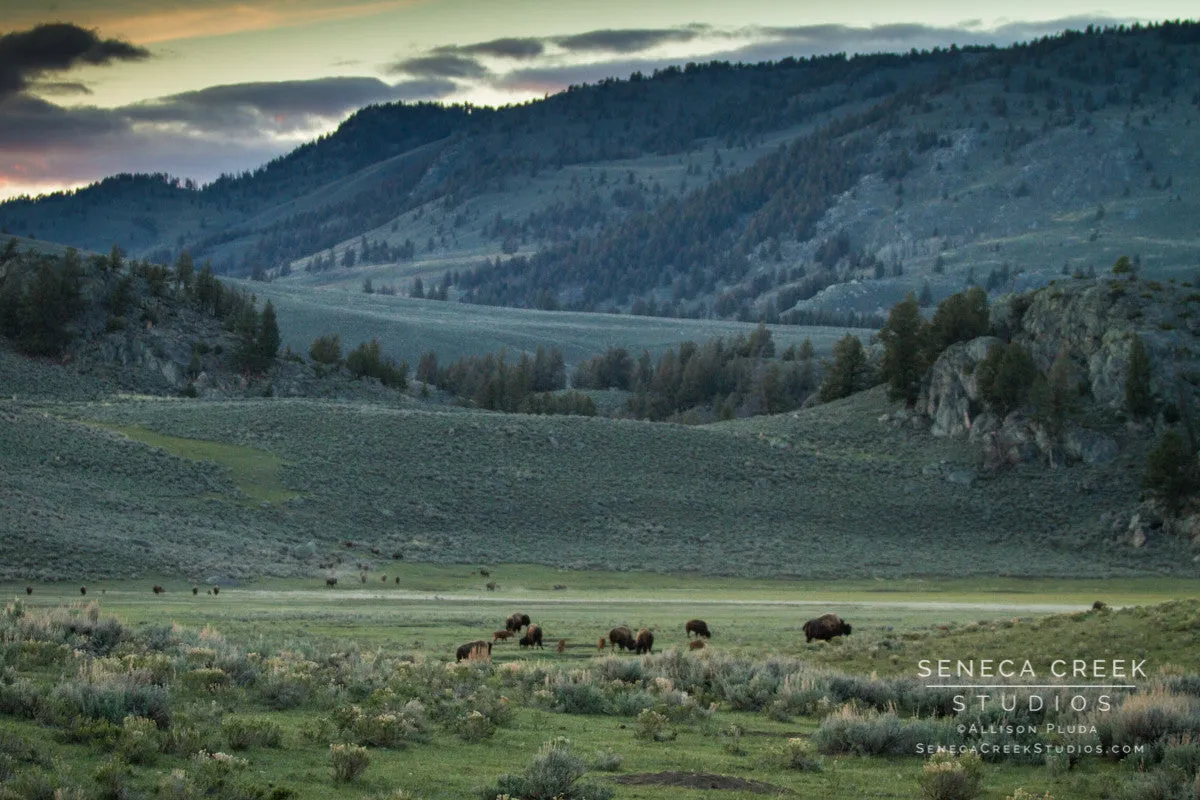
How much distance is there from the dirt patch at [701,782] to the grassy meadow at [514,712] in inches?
1.9

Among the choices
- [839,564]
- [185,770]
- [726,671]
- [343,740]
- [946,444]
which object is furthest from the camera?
[946,444]

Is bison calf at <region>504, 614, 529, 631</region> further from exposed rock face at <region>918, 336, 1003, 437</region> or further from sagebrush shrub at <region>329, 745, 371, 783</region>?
exposed rock face at <region>918, 336, 1003, 437</region>

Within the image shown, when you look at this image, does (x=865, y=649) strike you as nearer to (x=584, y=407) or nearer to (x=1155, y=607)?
(x=1155, y=607)

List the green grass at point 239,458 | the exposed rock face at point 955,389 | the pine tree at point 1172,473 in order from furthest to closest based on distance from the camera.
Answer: the exposed rock face at point 955,389 → the pine tree at point 1172,473 → the green grass at point 239,458

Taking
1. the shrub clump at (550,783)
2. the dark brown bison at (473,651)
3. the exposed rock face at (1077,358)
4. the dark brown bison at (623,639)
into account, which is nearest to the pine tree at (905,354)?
the exposed rock face at (1077,358)

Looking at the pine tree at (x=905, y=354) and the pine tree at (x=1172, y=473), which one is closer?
the pine tree at (x=1172, y=473)

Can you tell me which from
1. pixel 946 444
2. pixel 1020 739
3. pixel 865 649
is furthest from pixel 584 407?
pixel 1020 739

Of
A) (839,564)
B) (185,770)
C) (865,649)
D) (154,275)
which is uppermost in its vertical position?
(154,275)

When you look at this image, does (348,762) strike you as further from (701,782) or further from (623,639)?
(623,639)

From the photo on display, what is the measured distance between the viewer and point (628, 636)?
1172 inches

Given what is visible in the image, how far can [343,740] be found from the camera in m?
16.0

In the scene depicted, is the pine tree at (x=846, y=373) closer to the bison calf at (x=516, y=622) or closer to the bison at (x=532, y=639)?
the bison calf at (x=516, y=622)

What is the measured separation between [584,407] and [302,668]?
11940 centimetres

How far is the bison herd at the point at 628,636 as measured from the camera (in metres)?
27.7
